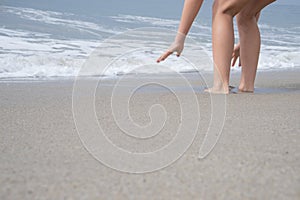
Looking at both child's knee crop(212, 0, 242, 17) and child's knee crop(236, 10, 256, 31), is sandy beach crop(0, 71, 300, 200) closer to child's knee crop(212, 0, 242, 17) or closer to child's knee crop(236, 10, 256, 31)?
child's knee crop(212, 0, 242, 17)

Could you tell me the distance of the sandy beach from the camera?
807 mm

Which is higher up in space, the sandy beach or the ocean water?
the sandy beach

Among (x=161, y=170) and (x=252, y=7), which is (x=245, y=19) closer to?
(x=252, y=7)

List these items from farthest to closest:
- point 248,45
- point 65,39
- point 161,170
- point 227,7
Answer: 1. point 65,39
2. point 248,45
3. point 227,7
4. point 161,170

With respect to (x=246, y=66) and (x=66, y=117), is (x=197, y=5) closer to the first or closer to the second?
(x=246, y=66)

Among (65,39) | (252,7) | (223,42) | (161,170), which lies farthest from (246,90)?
(65,39)

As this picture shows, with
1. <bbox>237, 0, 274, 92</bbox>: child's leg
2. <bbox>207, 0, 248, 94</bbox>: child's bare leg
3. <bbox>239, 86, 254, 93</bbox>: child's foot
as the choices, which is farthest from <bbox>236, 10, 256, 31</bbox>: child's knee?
<bbox>239, 86, 254, 93</bbox>: child's foot

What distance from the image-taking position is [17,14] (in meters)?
9.13

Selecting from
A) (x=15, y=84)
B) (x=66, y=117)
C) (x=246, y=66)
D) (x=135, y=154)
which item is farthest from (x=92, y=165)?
(x=15, y=84)

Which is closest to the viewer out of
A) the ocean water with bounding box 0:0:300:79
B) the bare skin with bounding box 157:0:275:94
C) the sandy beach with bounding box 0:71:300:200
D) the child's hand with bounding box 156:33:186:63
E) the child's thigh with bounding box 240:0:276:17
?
the sandy beach with bounding box 0:71:300:200

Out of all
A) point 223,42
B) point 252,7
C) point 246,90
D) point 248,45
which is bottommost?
point 246,90

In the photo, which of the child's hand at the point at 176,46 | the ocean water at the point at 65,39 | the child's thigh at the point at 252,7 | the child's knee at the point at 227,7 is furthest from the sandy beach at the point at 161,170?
the ocean water at the point at 65,39

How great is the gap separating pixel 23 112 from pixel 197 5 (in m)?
1.14

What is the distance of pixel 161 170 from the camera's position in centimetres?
94
